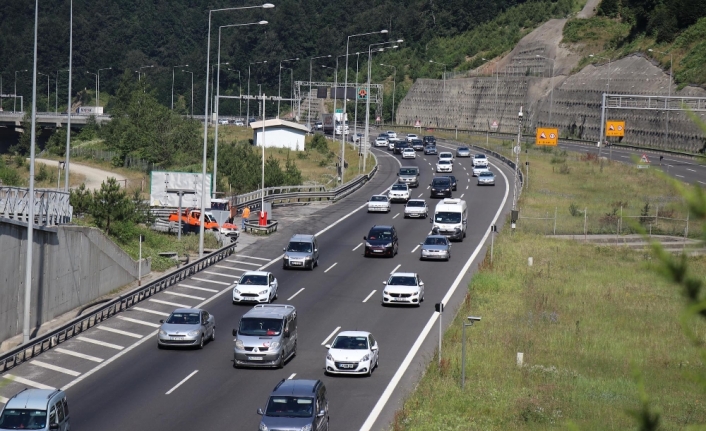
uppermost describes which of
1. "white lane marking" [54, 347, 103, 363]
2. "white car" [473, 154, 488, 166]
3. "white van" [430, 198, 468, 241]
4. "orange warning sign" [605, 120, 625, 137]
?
"orange warning sign" [605, 120, 625, 137]

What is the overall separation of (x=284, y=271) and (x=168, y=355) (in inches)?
607

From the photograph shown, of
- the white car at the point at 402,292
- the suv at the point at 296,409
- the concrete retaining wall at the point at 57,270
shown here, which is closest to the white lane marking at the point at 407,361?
the white car at the point at 402,292

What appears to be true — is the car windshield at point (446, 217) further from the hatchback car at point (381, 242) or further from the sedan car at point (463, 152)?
the sedan car at point (463, 152)

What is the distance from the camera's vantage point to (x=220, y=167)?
92312 millimetres

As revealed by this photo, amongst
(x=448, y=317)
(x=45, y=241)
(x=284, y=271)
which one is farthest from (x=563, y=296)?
(x=45, y=241)

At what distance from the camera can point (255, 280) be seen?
1615 inches

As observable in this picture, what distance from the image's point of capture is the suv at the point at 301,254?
4794 cm

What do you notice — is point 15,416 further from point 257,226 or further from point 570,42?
point 570,42

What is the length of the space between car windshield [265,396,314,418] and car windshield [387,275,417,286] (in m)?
17.8

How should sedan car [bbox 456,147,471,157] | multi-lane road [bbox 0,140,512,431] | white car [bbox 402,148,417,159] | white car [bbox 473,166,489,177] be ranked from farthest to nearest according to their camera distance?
1. sedan car [bbox 456,147,471,157]
2. white car [bbox 402,148,417,159]
3. white car [bbox 473,166,489,177]
4. multi-lane road [bbox 0,140,512,431]

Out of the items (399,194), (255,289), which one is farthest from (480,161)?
(255,289)

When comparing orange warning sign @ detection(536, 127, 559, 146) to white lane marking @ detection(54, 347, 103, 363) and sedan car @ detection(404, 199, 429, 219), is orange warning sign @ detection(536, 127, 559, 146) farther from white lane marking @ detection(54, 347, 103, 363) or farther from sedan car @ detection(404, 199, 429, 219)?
white lane marking @ detection(54, 347, 103, 363)

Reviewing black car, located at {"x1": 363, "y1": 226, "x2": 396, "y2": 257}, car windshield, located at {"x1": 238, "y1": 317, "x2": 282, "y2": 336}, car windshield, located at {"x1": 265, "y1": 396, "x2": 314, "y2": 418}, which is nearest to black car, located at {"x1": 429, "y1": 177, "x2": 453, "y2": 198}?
black car, located at {"x1": 363, "y1": 226, "x2": 396, "y2": 257}

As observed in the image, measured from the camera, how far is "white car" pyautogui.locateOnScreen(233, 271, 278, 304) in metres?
40.5
